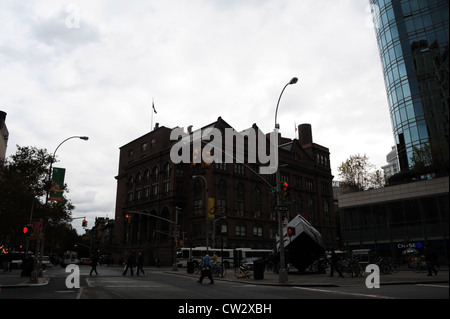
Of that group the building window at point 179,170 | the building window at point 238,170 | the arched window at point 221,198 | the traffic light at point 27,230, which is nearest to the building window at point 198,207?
the arched window at point 221,198

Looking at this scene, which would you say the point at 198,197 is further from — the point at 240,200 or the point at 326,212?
the point at 326,212

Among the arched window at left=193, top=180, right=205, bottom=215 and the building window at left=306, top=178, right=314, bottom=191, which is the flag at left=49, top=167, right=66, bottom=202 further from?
the building window at left=306, top=178, right=314, bottom=191

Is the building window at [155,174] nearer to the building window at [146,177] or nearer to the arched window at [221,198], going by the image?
the building window at [146,177]

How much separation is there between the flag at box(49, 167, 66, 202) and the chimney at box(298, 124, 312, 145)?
6924 cm

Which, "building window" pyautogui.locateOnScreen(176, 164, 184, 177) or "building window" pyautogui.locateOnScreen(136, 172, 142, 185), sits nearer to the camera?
"building window" pyautogui.locateOnScreen(176, 164, 184, 177)

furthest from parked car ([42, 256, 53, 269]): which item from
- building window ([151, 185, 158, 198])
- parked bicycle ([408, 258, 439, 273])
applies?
parked bicycle ([408, 258, 439, 273])

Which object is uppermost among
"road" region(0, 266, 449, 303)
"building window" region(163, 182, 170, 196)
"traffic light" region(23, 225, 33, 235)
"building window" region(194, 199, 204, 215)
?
"building window" region(163, 182, 170, 196)

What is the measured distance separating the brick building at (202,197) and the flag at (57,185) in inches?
1248

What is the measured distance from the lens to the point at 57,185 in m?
23.1

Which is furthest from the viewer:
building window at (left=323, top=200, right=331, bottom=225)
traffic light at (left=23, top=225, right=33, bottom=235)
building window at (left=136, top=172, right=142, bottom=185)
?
building window at (left=323, top=200, right=331, bottom=225)

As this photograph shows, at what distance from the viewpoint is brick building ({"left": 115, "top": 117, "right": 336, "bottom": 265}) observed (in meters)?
61.2

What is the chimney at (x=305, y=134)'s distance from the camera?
8556 cm

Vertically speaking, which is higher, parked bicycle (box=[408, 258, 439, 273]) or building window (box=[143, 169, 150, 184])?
building window (box=[143, 169, 150, 184])
